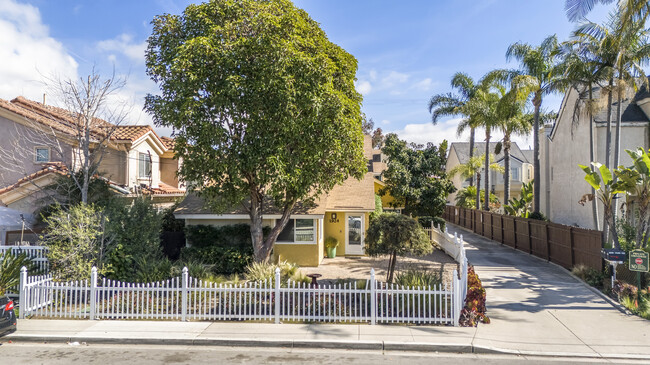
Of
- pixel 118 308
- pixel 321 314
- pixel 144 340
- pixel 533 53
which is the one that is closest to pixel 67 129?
pixel 118 308

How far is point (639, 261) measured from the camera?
10.6 meters

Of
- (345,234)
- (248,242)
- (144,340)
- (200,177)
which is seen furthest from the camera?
(345,234)

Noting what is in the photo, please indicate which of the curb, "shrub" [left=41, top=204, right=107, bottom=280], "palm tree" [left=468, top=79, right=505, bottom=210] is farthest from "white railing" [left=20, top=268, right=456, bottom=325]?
"palm tree" [left=468, top=79, right=505, bottom=210]

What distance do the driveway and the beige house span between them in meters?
12.6

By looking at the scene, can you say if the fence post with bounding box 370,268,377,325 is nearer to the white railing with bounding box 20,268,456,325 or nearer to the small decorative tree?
the white railing with bounding box 20,268,456,325

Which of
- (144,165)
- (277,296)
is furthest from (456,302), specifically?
(144,165)

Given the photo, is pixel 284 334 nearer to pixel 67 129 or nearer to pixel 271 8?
pixel 271 8

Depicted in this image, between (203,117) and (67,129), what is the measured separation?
8773 mm

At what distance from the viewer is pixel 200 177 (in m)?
13.2

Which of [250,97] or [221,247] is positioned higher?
[250,97]

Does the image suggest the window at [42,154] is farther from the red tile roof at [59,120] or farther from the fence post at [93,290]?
the fence post at [93,290]

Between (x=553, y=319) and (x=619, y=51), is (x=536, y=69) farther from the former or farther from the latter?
(x=553, y=319)

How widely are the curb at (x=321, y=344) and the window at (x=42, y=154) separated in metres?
11.9

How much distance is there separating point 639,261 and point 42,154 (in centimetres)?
2263
